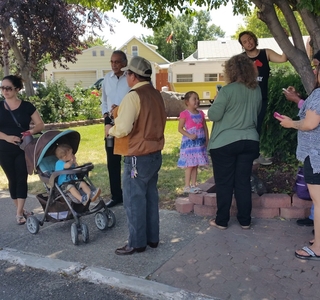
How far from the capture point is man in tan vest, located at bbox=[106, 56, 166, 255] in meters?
3.90

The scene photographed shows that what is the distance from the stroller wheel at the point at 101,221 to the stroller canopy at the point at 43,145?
93 centimetres

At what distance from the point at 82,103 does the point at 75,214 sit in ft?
41.7

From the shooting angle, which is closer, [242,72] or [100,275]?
[100,275]

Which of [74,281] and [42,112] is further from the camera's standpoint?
[42,112]

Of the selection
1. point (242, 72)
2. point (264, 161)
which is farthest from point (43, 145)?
point (264, 161)

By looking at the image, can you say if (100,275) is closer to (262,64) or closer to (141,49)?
(262,64)

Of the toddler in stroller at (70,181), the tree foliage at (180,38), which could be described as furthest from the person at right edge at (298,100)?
the tree foliage at (180,38)

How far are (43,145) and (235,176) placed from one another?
7.28ft

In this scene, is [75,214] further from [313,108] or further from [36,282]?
[313,108]

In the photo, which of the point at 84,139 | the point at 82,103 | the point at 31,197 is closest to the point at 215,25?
the point at 82,103

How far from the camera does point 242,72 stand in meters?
4.40

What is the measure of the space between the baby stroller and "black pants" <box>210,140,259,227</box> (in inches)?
52.7

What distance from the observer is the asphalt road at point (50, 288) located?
11.8 feet

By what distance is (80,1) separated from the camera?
6.79 metres
